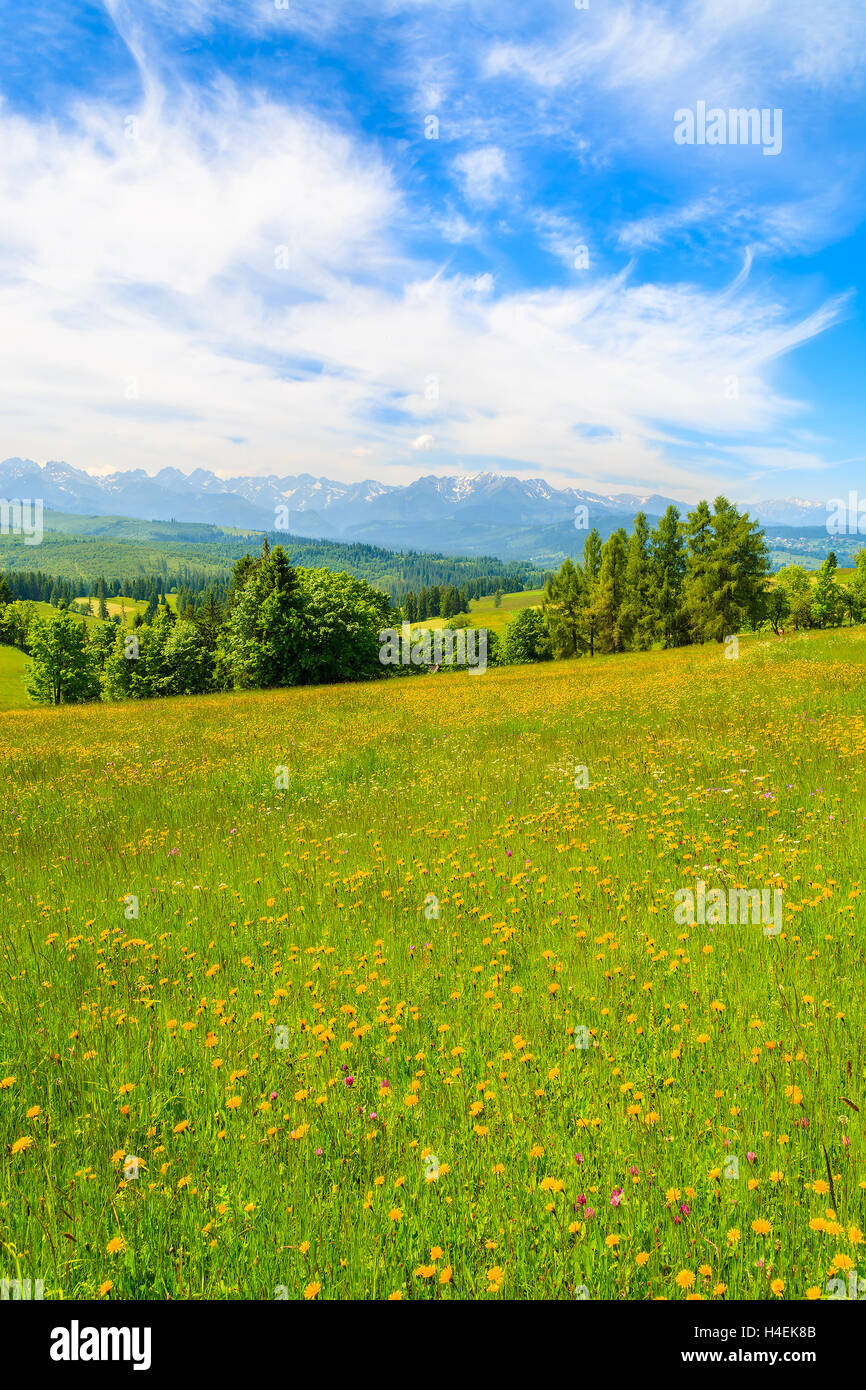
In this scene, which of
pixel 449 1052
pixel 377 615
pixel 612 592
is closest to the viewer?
pixel 449 1052

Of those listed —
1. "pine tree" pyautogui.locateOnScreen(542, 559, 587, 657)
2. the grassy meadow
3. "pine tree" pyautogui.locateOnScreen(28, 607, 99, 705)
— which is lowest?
the grassy meadow

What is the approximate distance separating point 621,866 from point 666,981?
2.15 meters

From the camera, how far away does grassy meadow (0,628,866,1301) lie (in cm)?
289

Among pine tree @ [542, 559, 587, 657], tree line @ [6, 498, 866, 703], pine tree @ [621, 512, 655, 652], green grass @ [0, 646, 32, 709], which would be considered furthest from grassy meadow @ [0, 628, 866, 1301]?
green grass @ [0, 646, 32, 709]

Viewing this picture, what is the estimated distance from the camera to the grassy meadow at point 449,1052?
289 centimetres

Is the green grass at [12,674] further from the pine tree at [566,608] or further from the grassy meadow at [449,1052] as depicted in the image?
the grassy meadow at [449,1052]

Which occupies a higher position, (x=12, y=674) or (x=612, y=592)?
(x=612, y=592)

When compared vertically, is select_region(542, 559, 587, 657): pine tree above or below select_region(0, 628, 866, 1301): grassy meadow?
above

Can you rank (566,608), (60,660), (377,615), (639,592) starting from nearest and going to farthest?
(639,592) → (377,615) → (60,660) → (566,608)

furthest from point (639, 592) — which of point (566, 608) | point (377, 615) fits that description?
point (377, 615)

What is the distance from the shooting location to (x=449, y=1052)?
4.28m

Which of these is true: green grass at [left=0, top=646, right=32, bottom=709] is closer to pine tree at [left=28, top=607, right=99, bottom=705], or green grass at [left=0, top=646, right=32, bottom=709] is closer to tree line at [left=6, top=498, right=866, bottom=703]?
tree line at [left=6, top=498, right=866, bottom=703]

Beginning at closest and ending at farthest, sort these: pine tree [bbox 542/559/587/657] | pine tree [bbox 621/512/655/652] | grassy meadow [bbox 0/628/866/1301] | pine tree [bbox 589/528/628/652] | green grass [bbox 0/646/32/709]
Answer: grassy meadow [bbox 0/628/866/1301] → pine tree [bbox 621/512/655/652] → pine tree [bbox 589/528/628/652] → pine tree [bbox 542/559/587/657] → green grass [bbox 0/646/32/709]

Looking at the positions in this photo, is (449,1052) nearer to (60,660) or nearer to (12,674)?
(60,660)
